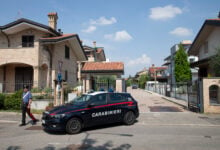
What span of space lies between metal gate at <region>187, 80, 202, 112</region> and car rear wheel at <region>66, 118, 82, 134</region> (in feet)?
26.1

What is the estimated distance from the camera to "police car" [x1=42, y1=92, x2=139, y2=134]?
22.5ft

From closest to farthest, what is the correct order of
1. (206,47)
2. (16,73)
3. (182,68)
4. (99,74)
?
(16,73) < (99,74) < (206,47) < (182,68)

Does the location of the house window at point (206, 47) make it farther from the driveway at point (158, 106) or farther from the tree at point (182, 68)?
the driveway at point (158, 106)

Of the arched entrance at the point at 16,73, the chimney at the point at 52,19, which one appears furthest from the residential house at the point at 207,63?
the chimney at the point at 52,19

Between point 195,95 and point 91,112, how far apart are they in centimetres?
787

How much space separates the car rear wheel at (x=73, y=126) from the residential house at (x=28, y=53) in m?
7.96

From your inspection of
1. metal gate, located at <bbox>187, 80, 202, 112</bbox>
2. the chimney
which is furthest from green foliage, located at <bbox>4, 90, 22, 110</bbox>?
metal gate, located at <bbox>187, 80, 202, 112</bbox>

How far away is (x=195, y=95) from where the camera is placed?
12086mm

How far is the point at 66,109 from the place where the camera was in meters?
7.11

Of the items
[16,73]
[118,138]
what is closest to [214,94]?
[118,138]

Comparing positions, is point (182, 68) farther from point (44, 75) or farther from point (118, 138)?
point (118, 138)

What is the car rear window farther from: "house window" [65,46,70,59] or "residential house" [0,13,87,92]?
"house window" [65,46,70,59]

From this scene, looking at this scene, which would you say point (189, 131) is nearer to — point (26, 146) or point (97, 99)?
point (97, 99)

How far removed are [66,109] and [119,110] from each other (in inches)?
93.2
